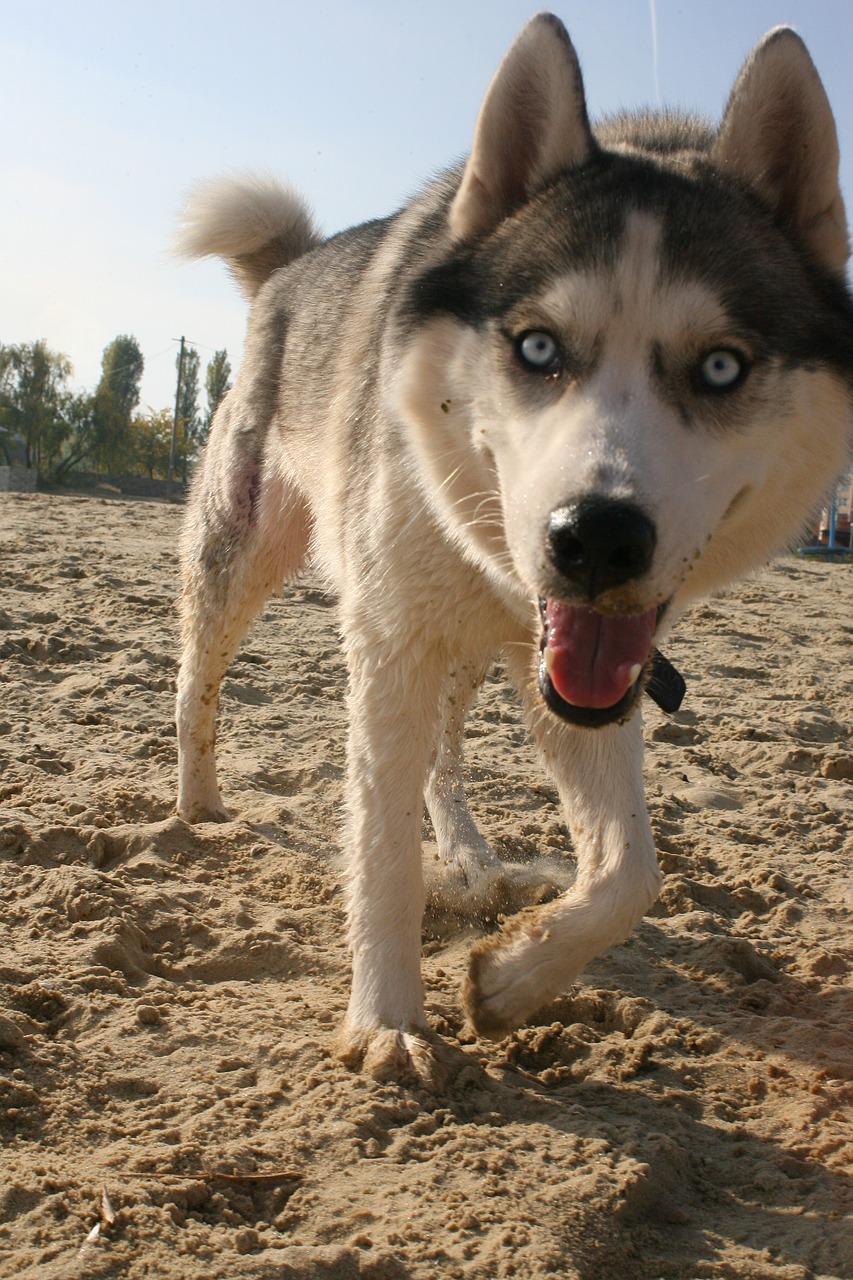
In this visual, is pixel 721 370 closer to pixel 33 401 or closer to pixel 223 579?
pixel 223 579

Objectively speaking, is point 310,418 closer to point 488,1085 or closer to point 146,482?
point 488,1085

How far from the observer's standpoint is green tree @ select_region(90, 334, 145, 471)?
195ft

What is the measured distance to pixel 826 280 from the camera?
2.62 meters

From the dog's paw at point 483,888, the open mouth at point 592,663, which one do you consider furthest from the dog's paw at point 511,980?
the dog's paw at point 483,888

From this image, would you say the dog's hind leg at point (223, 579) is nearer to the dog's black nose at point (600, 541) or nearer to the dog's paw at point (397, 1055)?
the dog's paw at point (397, 1055)

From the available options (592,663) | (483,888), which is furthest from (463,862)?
(592,663)

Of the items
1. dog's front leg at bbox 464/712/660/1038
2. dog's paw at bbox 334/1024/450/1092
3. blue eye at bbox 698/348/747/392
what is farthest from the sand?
blue eye at bbox 698/348/747/392

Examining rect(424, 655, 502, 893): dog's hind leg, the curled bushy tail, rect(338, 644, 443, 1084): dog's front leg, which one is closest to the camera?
rect(338, 644, 443, 1084): dog's front leg

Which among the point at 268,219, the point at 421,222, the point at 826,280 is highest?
the point at 268,219

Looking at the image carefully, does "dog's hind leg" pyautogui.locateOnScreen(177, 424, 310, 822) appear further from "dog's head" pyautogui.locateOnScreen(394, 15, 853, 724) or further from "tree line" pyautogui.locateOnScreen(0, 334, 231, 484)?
"tree line" pyautogui.locateOnScreen(0, 334, 231, 484)

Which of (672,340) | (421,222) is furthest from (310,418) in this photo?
(672,340)

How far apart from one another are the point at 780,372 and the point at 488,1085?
5.31 feet

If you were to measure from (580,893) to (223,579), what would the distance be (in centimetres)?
209

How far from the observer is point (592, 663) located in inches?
91.0
